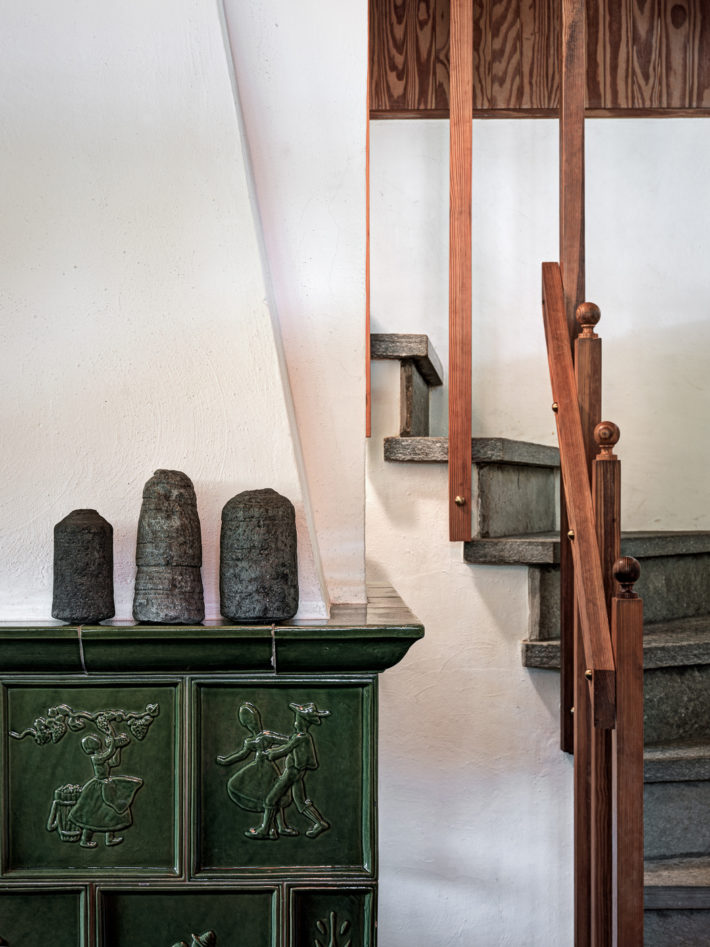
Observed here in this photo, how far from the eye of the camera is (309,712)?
1228mm

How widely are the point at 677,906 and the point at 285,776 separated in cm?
109

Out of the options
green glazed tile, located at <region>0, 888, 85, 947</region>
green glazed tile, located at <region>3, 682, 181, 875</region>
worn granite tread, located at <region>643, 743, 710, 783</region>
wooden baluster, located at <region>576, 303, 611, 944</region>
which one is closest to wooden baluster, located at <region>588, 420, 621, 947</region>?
wooden baluster, located at <region>576, 303, 611, 944</region>

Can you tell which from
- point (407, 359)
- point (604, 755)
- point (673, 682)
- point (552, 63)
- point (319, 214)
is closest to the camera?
point (319, 214)

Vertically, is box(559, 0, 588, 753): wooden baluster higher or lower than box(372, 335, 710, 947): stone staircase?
higher

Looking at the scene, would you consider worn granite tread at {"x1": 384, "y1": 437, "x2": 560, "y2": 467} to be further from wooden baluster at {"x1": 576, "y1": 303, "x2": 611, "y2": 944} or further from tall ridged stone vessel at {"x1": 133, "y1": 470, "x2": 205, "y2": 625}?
tall ridged stone vessel at {"x1": 133, "y1": 470, "x2": 205, "y2": 625}

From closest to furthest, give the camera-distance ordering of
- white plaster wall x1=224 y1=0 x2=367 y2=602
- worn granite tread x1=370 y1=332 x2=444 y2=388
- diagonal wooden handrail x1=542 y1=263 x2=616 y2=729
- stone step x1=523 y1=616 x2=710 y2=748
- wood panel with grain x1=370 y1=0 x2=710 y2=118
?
white plaster wall x1=224 y1=0 x2=367 y2=602, diagonal wooden handrail x1=542 y1=263 x2=616 y2=729, stone step x1=523 y1=616 x2=710 y2=748, worn granite tread x1=370 y1=332 x2=444 y2=388, wood panel with grain x1=370 y1=0 x2=710 y2=118

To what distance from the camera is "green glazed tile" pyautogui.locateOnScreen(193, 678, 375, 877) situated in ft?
3.98

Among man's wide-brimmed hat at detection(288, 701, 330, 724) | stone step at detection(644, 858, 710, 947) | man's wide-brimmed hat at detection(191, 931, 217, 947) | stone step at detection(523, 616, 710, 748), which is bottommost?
stone step at detection(644, 858, 710, 947)

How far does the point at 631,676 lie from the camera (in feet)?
4.80

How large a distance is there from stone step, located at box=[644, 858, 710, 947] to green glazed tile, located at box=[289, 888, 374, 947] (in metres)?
0.88

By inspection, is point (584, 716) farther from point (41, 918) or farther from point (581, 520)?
point (41, 918)

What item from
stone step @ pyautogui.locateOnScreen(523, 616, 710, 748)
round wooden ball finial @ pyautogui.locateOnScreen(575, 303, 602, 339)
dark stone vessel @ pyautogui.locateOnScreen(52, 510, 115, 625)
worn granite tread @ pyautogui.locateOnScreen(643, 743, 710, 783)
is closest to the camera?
dark stone vessel @ pyautogui.locateOnScreen(52, 510, 115, 625)

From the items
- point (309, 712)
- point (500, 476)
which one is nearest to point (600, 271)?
point (500, 476)

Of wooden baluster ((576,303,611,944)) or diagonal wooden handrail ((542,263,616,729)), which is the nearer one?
diagonal wooden handrail ((542,263,616,729))
